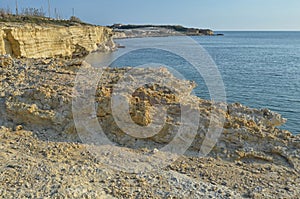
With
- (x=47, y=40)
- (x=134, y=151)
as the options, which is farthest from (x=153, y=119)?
(x=47, y=40)

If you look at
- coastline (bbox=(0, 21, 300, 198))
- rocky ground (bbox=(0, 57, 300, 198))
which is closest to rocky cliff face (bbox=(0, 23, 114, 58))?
coastline (bbox=(0, 21, 300, 198))

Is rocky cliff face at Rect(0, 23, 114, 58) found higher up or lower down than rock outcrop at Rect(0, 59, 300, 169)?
higher up

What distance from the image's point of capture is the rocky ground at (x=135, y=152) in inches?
192

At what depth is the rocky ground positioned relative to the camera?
→ 192 inches

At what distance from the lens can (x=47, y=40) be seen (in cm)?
3262

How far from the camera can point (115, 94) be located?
713 centimetres

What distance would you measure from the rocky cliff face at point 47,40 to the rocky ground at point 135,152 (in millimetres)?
19693

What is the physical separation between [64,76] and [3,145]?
375 centimetres

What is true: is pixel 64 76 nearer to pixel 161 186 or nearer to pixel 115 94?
pixel 115 94

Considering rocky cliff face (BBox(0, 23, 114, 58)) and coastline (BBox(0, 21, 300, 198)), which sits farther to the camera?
rocky cliff face (BBox(0, 23, 114, 58))

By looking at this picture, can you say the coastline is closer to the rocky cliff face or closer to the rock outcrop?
the rock outcrop

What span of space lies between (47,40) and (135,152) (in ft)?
97.5

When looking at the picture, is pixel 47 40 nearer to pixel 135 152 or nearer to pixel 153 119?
pixel 153 119

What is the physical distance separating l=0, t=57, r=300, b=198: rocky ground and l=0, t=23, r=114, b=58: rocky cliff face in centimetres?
1969
